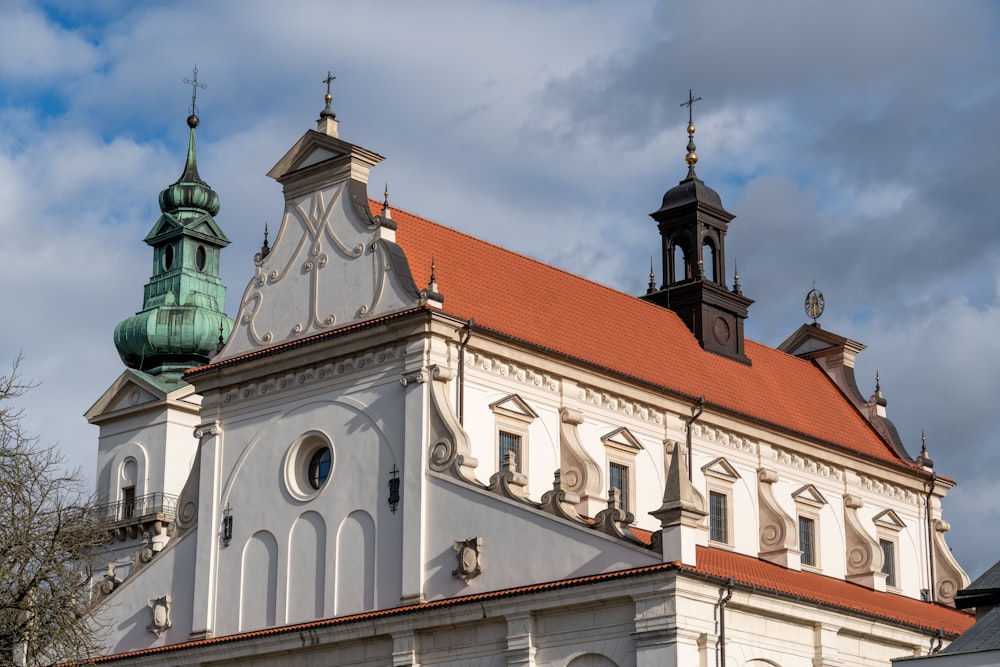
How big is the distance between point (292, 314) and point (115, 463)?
27896mm

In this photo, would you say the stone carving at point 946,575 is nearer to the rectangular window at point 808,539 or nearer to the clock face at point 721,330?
the rectangular window at point 808,539

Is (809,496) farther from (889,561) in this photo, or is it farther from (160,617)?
(160,617)

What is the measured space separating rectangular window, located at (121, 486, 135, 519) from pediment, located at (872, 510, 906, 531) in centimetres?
2766

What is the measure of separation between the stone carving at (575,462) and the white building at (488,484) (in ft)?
0.16

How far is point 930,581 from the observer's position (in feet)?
161

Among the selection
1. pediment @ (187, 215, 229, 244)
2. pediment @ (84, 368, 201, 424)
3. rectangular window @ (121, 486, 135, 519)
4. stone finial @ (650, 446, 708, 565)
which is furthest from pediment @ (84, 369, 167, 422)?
stone finial @ (650, 446, 708, 565)

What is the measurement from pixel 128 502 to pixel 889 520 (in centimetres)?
2811

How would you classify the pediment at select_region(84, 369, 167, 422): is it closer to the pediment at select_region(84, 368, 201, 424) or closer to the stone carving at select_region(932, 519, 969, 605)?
the pediment at select_region(84, 368, 201, 424)

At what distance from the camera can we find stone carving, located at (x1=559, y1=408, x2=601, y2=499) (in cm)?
3822

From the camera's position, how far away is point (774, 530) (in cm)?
4328

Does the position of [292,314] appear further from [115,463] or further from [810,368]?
[115,463]

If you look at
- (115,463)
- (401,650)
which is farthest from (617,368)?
(115,463)

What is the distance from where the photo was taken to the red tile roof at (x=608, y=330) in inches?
1560

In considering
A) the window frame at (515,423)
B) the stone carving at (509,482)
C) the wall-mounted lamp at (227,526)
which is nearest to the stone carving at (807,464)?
the window frame at (515,423)
